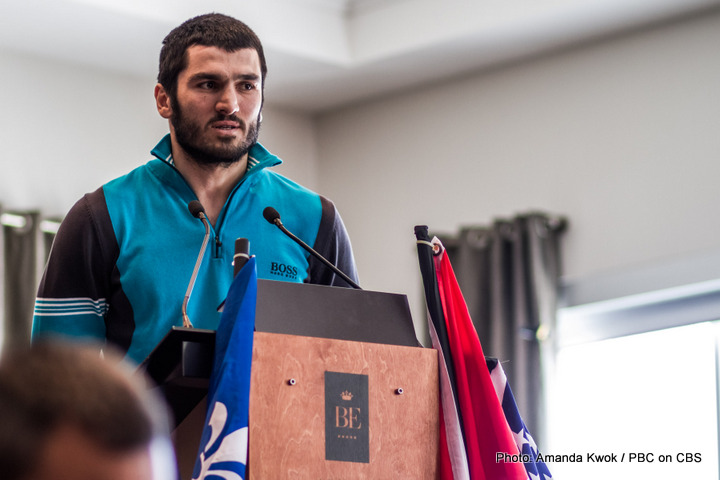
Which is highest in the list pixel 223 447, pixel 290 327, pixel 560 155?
pixel 560 155

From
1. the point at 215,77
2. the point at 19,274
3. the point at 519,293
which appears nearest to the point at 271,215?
the point at 215,77

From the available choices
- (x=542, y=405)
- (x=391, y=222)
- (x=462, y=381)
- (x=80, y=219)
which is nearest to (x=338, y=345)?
(x=462, y=381)

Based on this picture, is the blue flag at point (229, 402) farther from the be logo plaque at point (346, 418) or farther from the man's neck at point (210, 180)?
the man's neck at point (210, 180)

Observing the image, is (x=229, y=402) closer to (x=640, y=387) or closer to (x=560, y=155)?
(x=640, y=387)

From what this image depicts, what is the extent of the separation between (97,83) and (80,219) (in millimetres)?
3279

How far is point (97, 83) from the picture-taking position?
4.89 meters

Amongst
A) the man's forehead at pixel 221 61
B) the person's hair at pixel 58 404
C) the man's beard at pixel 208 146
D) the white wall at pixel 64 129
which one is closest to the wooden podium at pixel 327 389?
the man's beard at pixel 208 146

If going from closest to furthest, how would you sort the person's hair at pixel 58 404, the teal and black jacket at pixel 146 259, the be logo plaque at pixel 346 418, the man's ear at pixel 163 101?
the person's hair at pixel 58 404 → the be logo plaque at pixel 346 418 → the teal and black jacket at pixel 146 259 → the man's ear at pixel 163 101

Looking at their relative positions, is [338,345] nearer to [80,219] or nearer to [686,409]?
[80,219]

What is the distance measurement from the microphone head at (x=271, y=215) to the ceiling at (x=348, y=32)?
2.77 m

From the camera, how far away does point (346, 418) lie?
4.64 feet

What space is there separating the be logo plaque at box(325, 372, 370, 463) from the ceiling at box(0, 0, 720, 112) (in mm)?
3203

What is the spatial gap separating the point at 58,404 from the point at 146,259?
1231 millimetres

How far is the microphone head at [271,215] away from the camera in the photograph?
1.76m
